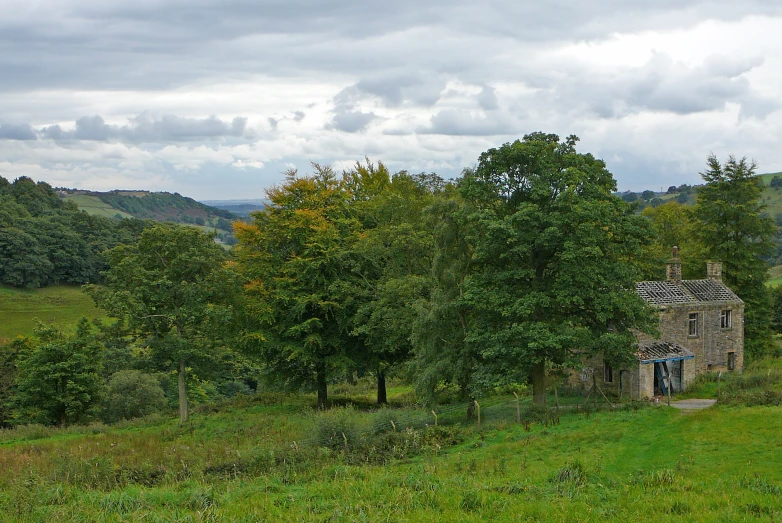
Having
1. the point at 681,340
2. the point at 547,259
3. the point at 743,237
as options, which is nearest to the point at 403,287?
the point at 547,259

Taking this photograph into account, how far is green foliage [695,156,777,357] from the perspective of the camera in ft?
137

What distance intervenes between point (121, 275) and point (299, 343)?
9795mm

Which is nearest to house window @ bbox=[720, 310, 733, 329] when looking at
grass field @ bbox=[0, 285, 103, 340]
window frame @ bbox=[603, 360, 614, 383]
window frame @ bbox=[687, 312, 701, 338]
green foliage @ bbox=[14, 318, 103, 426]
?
window frame @ bbox=[687, 312, 701, 338]

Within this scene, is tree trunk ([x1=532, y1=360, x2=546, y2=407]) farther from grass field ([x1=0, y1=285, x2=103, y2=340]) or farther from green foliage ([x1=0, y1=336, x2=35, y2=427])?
grass field ([x1=0, y1=285, x2=103, y2=340])

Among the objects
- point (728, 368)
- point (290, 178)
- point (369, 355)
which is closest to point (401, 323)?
point (369, 355)

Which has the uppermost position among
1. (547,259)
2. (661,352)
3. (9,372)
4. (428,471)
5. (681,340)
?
(547,259)

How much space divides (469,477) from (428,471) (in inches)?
57.3

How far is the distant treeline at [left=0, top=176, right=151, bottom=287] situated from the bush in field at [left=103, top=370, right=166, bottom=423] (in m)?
51.2

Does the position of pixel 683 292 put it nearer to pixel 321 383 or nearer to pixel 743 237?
pixel 743 237

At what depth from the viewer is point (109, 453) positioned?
24.6 metres

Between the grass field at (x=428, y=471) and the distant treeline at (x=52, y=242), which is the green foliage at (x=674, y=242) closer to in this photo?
the grass field at (x=428, y=471)

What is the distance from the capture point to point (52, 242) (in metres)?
106

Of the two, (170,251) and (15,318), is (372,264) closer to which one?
A: (170,251)


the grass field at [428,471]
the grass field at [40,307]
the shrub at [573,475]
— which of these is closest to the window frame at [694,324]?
the grass field at [428,471]
